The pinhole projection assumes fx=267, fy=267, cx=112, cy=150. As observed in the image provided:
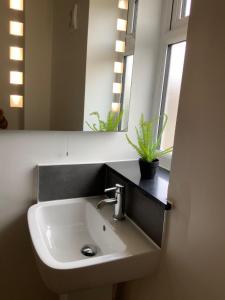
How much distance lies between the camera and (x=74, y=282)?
0.94 m

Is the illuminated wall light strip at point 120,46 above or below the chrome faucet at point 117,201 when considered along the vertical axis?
above

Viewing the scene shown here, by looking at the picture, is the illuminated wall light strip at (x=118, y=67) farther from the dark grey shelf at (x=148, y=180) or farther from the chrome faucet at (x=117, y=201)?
the chrome faucet at (x=117, y=201)

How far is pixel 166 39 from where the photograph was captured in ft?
4.86

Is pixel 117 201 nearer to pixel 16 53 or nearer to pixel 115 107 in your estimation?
pixel 115 107

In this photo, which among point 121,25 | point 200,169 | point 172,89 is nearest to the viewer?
point 200,169

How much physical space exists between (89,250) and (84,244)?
73 millimetres

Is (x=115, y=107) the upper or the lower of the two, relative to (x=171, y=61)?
lower

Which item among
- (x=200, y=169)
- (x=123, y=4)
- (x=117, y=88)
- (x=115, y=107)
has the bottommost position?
(x=200, y=169)

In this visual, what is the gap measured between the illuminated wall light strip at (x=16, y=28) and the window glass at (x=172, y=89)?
0.79m

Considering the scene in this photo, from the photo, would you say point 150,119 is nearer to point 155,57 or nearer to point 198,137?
point 155,57

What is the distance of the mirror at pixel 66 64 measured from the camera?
1202mm

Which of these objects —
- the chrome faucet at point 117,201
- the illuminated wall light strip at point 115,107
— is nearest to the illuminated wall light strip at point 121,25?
the illuminated wall light strip at point 115,107

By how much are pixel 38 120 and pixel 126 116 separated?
1.60 ft

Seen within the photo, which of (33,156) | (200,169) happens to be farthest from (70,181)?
(200,169)
